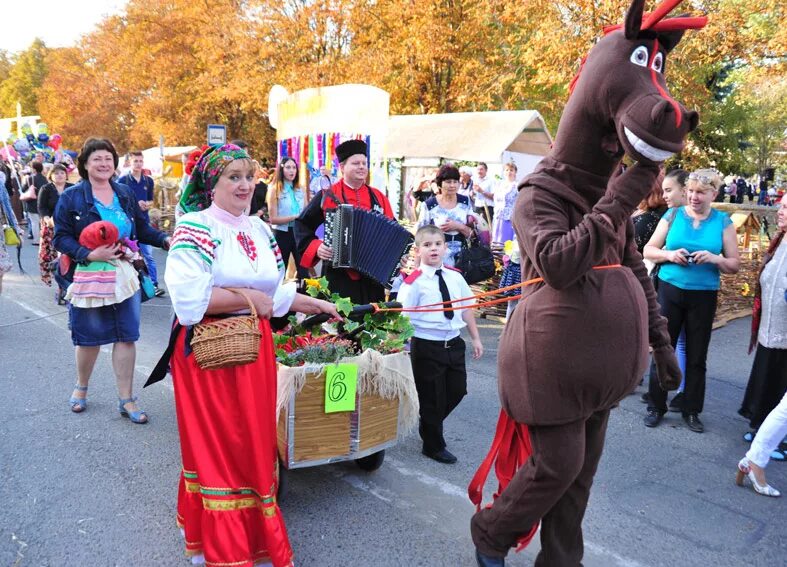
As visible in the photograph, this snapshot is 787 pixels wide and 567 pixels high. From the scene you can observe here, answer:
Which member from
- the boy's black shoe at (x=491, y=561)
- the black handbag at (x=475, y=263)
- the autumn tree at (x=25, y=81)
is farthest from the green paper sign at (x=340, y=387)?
the autumn tree at (x=25, y=81)

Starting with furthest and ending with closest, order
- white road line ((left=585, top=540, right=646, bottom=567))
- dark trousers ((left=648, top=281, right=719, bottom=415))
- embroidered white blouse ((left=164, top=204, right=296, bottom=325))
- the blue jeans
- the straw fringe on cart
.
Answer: the blue jeans < dark trousers ((left=648, top=281, right=719, bottom=415)) < the straw fringe on cart < white road line ((left=585, top=540, right=646, bottom=567)) < embroidered white blouse ((left=164, top=204, right=296, bottom=325))

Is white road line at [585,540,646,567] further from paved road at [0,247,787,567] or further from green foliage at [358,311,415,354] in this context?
green foliage at [358,311,415,354]

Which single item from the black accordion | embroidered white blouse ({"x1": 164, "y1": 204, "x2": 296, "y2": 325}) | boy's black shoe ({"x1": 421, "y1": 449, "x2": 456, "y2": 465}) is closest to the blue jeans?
the black accordion

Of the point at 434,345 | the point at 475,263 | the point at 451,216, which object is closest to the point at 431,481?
the point at 434,345

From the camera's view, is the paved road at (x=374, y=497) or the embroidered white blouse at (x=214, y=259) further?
the paved road at (x=374, y=497)

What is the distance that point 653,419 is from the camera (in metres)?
4.92

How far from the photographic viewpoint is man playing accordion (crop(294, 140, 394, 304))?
4.41 metres

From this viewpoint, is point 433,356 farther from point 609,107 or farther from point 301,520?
point 609,107

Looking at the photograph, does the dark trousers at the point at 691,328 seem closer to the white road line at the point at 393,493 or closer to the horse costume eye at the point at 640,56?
the white road line at the point at 393,493

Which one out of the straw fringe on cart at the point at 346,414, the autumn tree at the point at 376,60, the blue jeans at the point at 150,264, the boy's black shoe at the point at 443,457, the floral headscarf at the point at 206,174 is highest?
the autumn tree at the point at 376,60

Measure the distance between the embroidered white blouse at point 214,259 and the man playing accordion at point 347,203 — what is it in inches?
52.9

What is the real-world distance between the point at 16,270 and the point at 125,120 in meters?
25.9

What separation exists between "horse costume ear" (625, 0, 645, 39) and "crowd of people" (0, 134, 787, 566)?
1009mm

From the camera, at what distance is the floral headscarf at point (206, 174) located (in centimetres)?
281
